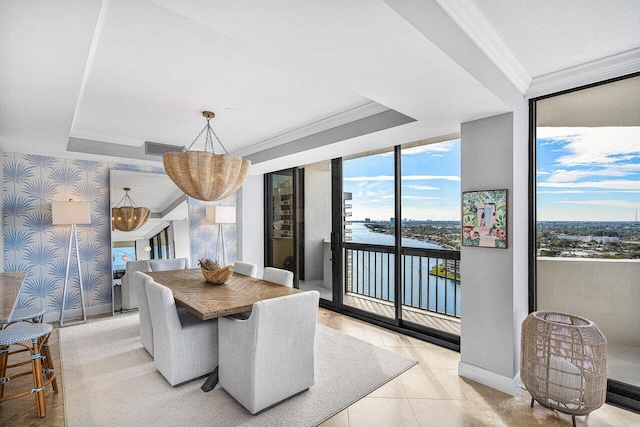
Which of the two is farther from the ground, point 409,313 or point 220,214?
point 220,214

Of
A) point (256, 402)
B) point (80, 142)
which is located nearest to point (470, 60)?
point (256, 402)

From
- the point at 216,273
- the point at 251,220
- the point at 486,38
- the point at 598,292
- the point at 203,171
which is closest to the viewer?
the point at 486,38

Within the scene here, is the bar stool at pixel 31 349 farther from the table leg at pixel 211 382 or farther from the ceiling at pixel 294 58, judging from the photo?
the ceiling at pixel 294 58

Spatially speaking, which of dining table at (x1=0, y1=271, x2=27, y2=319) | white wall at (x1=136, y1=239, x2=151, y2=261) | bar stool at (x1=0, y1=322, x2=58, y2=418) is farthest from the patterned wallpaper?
bar stool at (x1=0, y1=322, x2=58, y2=418)

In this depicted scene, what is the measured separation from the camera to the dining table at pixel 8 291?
192cm

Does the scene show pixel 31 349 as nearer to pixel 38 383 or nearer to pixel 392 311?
pixel 38 383

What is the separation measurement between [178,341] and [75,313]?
2929mm

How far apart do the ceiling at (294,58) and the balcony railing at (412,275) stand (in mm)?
1440

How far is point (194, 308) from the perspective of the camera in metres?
2.33

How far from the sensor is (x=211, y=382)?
256 centimetres

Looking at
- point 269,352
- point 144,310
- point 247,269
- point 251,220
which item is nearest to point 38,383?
point 144,310

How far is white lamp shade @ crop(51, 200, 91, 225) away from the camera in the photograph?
400cm

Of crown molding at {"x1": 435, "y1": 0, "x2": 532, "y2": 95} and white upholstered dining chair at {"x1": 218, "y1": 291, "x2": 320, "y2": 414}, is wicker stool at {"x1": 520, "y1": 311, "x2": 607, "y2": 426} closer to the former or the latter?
white upholstered dining chair at {"x1": 218, "y1": 291, "x2": 320, "y2": 414}

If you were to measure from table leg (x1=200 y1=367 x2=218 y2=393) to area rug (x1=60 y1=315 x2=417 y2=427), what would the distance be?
0.05 m
